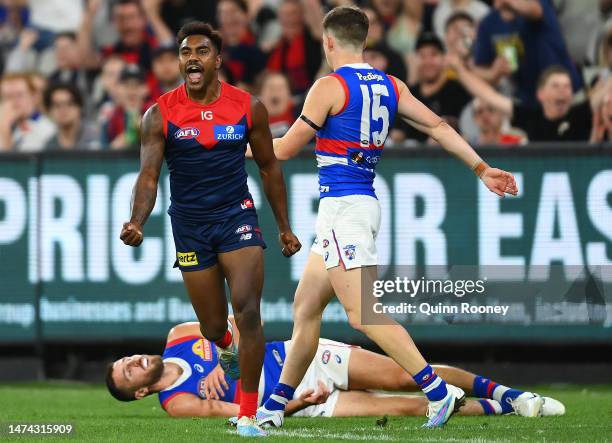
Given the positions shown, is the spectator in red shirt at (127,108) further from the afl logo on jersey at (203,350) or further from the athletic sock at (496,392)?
the athletic sock at (496,392)

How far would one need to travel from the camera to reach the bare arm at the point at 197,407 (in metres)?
8.91

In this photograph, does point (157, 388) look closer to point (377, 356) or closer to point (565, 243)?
point (377, 356)

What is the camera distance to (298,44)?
46.9ft

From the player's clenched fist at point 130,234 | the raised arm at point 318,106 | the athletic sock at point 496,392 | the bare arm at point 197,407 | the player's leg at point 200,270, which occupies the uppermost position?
the raised arm at point 318,106

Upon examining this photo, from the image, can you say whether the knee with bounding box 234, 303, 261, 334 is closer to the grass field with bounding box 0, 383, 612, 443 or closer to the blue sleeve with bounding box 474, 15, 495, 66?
the grass field with bounding box 0, 383, 612, 443

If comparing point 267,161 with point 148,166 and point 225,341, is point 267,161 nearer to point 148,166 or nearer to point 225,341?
point 148,166

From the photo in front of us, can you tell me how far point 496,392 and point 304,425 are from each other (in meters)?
1.45

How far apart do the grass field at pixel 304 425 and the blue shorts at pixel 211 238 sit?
1.06 m

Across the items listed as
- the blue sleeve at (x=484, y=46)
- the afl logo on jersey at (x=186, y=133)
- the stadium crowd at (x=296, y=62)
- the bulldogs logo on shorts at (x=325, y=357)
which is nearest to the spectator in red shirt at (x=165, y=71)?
the stadium crowd at (x=296, y=62)

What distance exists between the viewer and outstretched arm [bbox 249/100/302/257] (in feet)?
25.5

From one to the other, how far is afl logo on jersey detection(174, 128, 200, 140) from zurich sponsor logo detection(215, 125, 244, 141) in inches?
4.9

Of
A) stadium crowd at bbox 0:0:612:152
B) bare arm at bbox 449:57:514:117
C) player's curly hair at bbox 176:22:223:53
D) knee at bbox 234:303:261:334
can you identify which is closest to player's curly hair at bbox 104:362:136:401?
knee at bbox 234:303:261:334

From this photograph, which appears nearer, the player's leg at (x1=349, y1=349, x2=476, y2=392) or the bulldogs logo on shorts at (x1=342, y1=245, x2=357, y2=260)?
the bulldogs logo on shorts at (x1=342, y1=245, x2=357, y2=260)

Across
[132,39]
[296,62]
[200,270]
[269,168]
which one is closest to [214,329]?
[200,270]
